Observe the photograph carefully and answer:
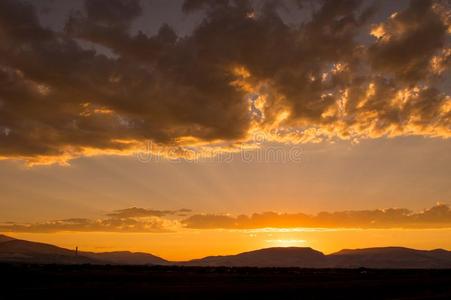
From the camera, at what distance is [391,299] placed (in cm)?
4162

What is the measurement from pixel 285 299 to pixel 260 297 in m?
3.18

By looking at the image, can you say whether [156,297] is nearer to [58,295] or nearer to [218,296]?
[218,296]

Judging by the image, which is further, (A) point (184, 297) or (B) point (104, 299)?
(A) point (184, 297)

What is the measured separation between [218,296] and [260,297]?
3742 mm

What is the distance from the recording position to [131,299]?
39.3 m

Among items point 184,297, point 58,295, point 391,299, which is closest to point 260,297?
point 184,297

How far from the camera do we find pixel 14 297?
126 feet

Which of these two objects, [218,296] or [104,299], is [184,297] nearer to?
[218,296]

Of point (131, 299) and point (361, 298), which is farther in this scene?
point (361, 298)

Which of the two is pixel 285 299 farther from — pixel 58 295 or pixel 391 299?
pixel 58 295

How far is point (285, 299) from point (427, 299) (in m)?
12.5

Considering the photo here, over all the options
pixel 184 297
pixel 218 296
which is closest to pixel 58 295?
pixel 184 297

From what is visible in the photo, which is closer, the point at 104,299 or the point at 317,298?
the point at 104,299

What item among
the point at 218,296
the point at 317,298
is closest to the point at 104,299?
the point at 218,296
